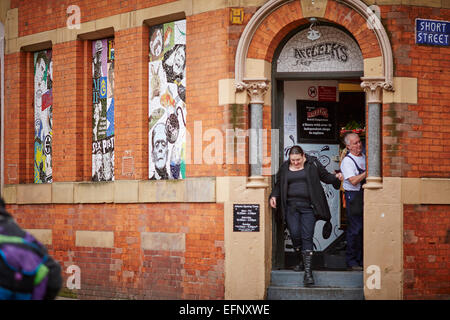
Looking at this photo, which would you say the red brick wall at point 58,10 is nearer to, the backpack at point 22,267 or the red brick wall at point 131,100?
the red brick wall at point 131,100

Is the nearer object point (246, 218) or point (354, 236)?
point (246, 218)

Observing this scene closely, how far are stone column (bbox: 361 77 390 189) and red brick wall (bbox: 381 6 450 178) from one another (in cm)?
9

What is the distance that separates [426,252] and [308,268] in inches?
60.2

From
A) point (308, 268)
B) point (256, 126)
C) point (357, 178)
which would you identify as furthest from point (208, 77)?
point (308, 268)

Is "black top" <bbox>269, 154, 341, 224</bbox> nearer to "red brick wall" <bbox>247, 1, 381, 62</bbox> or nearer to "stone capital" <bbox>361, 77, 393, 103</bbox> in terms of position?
"stone capital" <bbox>361, 77, 393, 103</bbox>

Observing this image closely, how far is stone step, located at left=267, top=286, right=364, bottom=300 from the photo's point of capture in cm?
973

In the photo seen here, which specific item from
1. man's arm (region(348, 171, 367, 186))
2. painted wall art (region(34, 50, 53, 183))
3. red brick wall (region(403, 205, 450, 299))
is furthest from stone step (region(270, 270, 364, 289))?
painted wall art (region(34, 50, 53, 183))

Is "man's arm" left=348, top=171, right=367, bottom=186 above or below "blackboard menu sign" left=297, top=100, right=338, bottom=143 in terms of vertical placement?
below

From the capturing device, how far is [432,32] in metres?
9.79

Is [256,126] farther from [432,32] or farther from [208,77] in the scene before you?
[432,32]

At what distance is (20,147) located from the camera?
13.3m

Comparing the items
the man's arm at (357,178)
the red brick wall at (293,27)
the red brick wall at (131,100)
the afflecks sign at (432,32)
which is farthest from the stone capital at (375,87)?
the red brick wall at (131,100)
